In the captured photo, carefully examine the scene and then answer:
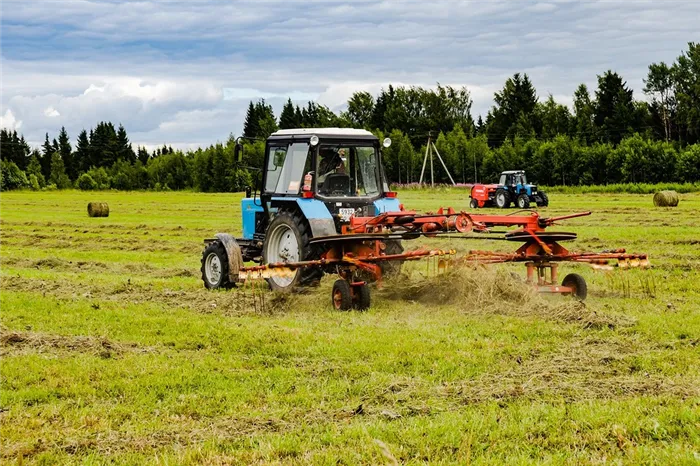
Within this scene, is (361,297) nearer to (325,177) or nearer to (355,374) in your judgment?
(325,177)

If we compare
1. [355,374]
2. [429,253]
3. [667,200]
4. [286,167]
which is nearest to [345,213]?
[286,167]

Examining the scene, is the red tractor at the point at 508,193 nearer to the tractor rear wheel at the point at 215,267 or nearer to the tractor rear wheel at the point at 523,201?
the tractor rear wheel at the point at 523,201

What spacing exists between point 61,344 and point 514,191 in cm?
3506

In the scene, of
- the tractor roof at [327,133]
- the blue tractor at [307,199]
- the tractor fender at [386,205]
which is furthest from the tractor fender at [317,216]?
the tractor roof at [327,133]

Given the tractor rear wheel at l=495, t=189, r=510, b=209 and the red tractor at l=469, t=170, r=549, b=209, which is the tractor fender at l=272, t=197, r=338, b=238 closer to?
the red tractor at l=469, t=170, r=549, b=209

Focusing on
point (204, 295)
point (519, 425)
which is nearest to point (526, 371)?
point (519, 425)

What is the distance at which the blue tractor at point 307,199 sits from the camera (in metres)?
12.6

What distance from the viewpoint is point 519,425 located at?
20.3 feet

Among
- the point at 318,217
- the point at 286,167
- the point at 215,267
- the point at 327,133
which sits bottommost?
the point at 215,267

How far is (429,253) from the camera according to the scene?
11.0 metres

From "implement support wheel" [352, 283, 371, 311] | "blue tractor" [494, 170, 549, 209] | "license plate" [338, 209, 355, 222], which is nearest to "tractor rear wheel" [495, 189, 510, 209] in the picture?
"blue tractor" [494, 170, 549, 209]

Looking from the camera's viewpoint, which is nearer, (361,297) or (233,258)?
(361,297)

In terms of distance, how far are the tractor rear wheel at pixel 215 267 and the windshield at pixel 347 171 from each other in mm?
1995

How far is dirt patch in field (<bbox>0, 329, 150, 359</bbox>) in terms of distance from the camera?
890cm
